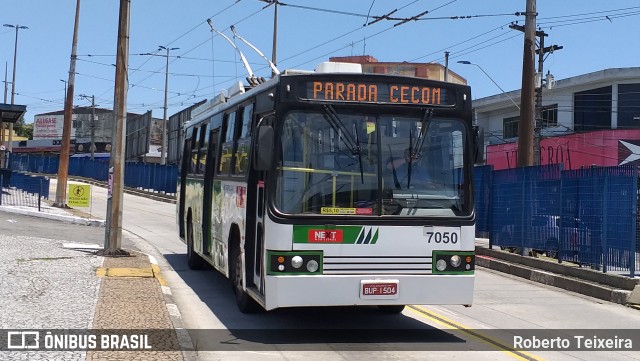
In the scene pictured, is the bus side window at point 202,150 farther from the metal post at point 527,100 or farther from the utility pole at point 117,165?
the metal post at point 527,100

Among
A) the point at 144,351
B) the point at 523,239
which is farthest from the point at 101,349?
the point at 523,239

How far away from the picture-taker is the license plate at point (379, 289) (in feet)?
26.7

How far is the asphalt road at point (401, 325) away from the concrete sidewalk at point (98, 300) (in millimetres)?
378

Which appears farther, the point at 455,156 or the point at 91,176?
the point at 91,176

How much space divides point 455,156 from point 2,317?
5.63m

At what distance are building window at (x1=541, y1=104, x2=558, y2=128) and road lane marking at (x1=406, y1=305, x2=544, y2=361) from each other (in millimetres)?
42587

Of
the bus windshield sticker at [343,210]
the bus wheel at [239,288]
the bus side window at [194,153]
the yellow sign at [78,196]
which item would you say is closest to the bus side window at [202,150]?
the bus side window at [194,153]

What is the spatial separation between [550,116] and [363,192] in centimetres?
4689

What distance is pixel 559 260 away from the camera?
14734mm

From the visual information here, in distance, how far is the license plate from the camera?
8133mm

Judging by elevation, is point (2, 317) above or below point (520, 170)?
below

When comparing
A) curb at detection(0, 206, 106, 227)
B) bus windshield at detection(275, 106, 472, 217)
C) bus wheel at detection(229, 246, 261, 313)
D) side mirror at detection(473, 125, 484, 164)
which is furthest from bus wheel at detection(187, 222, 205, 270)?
curb at detection(0, 206, 106, 227)

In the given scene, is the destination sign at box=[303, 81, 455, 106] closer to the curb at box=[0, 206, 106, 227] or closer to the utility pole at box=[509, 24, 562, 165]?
the curb at box=[0, 206, 106, 227]

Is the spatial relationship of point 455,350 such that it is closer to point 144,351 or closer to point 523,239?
point 144,351
